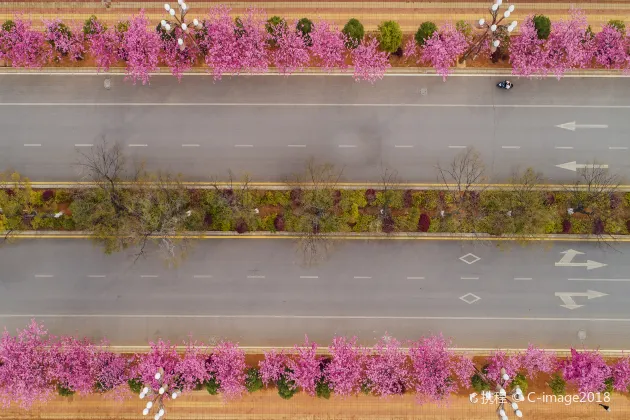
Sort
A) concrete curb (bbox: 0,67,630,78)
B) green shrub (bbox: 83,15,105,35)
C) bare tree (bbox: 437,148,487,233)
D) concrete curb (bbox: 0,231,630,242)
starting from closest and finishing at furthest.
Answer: green shrub (bbox: 83,15,105,35) < bare tree (bbox: 437,148,487,233) < concrete curb (bbox: 0,231,630,242) < concrete curb (bbox: 0,67,630,78)

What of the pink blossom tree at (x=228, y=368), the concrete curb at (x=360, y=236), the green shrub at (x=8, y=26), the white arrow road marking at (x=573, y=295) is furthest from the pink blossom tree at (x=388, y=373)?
the green shrub at (x=8, y=26)

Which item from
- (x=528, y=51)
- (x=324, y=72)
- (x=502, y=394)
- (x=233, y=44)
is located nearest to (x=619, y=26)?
(x=528, y=51)

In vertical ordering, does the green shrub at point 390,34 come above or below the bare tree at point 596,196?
above

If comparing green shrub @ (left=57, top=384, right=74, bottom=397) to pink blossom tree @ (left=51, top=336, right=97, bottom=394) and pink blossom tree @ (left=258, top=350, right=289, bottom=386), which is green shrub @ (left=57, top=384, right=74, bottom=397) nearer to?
pink blossom tree @ (left=51, top=336, right=97, bottom=394)

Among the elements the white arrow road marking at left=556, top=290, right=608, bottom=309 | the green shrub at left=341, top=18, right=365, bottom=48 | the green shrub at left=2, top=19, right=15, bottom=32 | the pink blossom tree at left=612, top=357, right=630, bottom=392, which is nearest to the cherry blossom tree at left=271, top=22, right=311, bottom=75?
the green shrub at left=341, top=18, right=365, bottom=48

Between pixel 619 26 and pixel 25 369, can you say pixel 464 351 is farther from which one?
pixel 25 369

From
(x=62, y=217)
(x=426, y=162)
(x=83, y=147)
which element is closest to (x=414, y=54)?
(x=426, y=162)

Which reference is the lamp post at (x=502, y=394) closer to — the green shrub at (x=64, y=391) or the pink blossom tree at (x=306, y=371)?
the pink blossom tree at (x=306, y=371)
